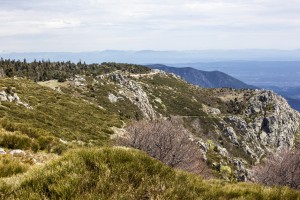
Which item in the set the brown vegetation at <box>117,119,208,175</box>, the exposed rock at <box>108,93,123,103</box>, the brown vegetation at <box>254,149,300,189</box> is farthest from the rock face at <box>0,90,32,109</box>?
the exposed rock at <box>108,93,123,103</box>

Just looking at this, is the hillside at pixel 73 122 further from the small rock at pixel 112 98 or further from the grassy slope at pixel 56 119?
the small rock at pixel 112 98

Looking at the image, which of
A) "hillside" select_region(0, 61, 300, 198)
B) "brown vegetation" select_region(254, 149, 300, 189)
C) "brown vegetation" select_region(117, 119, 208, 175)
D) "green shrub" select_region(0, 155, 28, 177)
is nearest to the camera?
"green shrub" select_region(0, 155, 28, 177)

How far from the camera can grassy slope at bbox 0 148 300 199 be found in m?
5.70

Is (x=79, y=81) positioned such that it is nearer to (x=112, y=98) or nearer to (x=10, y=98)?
(x=112, y=98)

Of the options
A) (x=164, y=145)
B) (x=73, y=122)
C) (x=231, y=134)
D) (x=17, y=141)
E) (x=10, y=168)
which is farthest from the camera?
(x=231, y=134)

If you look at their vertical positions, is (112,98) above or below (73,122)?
below

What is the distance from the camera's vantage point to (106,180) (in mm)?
6074

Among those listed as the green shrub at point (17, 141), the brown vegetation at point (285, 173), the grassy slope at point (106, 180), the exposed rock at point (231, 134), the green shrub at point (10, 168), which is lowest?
the exposed rock at point (231, 134)

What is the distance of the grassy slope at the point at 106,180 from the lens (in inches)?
224

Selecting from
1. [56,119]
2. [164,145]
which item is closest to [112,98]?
[56,119]

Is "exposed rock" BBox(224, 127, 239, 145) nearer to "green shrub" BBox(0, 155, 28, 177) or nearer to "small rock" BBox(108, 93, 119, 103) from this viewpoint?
"small rock" BBox(108, 93, 119, 103)

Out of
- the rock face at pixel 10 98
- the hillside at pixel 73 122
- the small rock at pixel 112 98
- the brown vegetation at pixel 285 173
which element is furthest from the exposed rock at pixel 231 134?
the rock face at pixel 10 98

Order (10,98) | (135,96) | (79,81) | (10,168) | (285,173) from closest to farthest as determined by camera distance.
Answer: (10,168) → (285,173) → (10,98) → (79,81) → (135,96)

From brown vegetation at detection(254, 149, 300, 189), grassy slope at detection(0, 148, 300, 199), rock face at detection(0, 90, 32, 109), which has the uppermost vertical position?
grassy slope at detection(0, 148, 300, 199)
